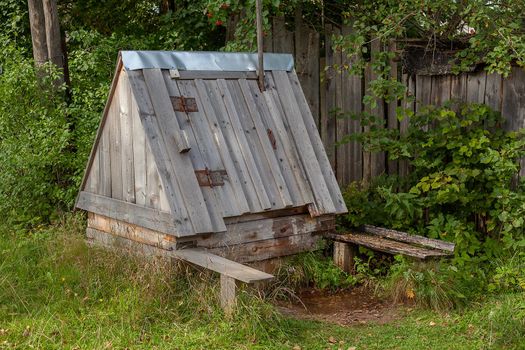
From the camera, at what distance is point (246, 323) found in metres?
5.14

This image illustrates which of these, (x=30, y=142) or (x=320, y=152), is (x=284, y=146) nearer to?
(x=320, y=152)

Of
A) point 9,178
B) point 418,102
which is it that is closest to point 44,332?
point 9,178

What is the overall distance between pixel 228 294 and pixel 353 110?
12.3ft

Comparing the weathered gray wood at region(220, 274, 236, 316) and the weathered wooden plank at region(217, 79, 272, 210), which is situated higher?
the weathered wooden plank at region(217, 79, 272, 210)

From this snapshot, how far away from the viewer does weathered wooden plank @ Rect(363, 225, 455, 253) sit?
6.47 metres

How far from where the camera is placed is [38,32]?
912 cm

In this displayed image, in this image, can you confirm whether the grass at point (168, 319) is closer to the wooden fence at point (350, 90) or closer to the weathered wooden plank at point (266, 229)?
the weathered wooden plank at point (266, 229)

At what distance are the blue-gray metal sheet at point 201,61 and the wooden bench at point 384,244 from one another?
185cm

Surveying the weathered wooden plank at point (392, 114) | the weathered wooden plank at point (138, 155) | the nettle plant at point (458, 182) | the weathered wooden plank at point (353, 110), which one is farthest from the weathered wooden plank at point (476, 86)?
the weathered wooden plank at point (138, 155)

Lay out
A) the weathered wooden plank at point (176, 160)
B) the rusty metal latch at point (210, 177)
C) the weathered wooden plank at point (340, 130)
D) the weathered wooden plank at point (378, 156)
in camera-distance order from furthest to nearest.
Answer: the weathered wooden plank at point (340, 130) < the weathered wooden plank at point (378, 156) < the rusty metal latch at point (210, 177) < the weathered wooden plank at point (176, 160)

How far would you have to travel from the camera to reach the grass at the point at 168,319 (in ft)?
16.8

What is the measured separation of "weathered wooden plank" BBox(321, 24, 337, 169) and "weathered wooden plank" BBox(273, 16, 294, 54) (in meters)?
0.52

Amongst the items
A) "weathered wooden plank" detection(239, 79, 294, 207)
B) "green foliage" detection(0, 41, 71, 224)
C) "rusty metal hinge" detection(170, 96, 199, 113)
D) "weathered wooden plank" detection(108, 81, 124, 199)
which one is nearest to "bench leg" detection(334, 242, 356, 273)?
"weathered wooden plank" detection(239, 79, 294, 207)

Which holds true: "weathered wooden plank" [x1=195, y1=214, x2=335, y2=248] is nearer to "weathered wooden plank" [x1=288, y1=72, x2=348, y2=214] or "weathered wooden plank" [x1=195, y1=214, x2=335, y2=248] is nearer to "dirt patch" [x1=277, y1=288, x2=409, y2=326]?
"weathered wooden plank" [x1=288, y1=72, x2=348, y2=214]
